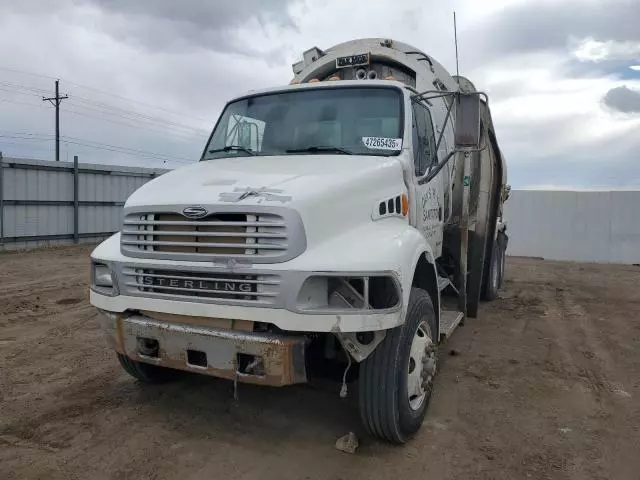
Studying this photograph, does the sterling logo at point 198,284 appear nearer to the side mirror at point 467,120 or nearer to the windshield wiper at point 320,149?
the windshield wiper at point 320,149

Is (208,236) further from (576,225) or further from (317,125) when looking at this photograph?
(576,225)

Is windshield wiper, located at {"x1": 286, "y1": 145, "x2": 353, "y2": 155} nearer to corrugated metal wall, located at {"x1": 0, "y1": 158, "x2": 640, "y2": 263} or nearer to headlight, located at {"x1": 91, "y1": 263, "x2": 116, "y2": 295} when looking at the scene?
headlight, located at {"x1": 91, "y1": 263, "x2": 116, "y2": 295}

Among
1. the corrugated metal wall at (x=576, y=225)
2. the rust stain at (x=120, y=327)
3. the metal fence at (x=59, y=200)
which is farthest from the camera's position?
the corrugated metal wall at (x=576, y=225)

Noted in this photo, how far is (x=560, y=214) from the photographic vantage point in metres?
16.1

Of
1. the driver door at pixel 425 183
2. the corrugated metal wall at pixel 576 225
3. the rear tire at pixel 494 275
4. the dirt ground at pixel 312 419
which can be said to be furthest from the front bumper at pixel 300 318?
the corrugated metal wall at pixel 576 225

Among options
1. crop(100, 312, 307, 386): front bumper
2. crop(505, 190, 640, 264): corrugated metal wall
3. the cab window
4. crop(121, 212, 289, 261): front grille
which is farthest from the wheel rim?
crop(505, 190, 640, 264): corrugated metal wall

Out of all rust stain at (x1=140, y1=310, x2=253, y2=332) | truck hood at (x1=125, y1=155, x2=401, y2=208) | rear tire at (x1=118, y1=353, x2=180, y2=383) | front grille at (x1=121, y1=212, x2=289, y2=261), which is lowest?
rear tire at (x1=118, y1=353, x2=180, y2=383)

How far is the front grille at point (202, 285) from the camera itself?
10.2ft

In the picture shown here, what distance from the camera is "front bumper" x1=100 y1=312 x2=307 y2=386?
3.10 metres

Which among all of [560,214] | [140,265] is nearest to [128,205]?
[140,265]

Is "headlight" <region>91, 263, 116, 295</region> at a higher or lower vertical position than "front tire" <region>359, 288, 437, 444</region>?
higher

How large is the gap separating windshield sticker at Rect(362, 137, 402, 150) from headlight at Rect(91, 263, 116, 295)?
2.12 meters

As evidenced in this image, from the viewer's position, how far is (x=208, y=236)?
3.28 metres

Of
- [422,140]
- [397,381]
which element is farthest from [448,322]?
[397,381]
